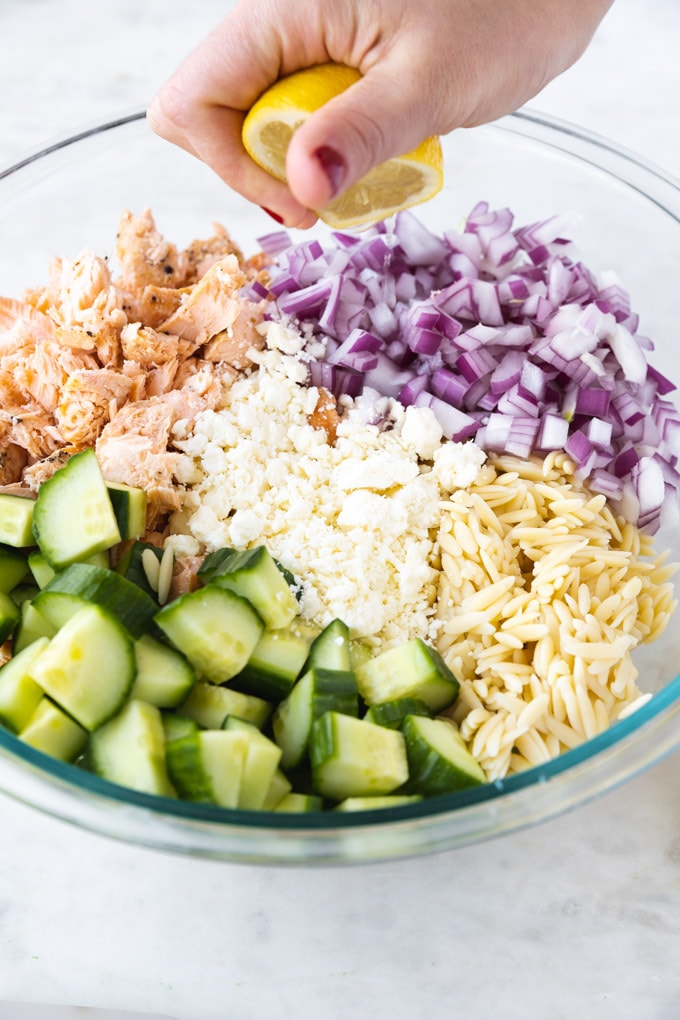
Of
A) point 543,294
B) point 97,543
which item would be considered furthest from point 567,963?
point 543,294

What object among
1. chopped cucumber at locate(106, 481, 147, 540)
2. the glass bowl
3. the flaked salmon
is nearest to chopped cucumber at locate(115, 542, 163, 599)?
chopped cucumber at locate(106, 481, 147, 540)

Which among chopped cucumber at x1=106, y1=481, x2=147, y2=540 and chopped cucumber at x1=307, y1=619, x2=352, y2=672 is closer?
chopped cucumber at x1=307, y1=619, x2=352, y2=672

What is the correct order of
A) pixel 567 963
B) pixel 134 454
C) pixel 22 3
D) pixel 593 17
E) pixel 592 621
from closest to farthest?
pixel 567 963
pixel 592 621
pixel 134 454
pixel 593 17
pixel 22 3

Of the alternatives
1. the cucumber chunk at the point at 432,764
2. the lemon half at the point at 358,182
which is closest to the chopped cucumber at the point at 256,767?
the cucumber chunk at the point at 432,764

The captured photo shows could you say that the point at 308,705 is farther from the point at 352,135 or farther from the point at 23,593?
the point at 352,135

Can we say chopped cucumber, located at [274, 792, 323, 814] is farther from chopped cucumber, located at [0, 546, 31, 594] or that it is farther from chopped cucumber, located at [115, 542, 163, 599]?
chopped cucumber, located at [0, 546, 31, 594]

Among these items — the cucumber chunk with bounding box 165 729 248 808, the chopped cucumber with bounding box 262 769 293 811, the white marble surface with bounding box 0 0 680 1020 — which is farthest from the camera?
the white marble surface with bounding box 0 0 680 1020

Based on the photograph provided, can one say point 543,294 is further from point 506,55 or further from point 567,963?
point 567,963
